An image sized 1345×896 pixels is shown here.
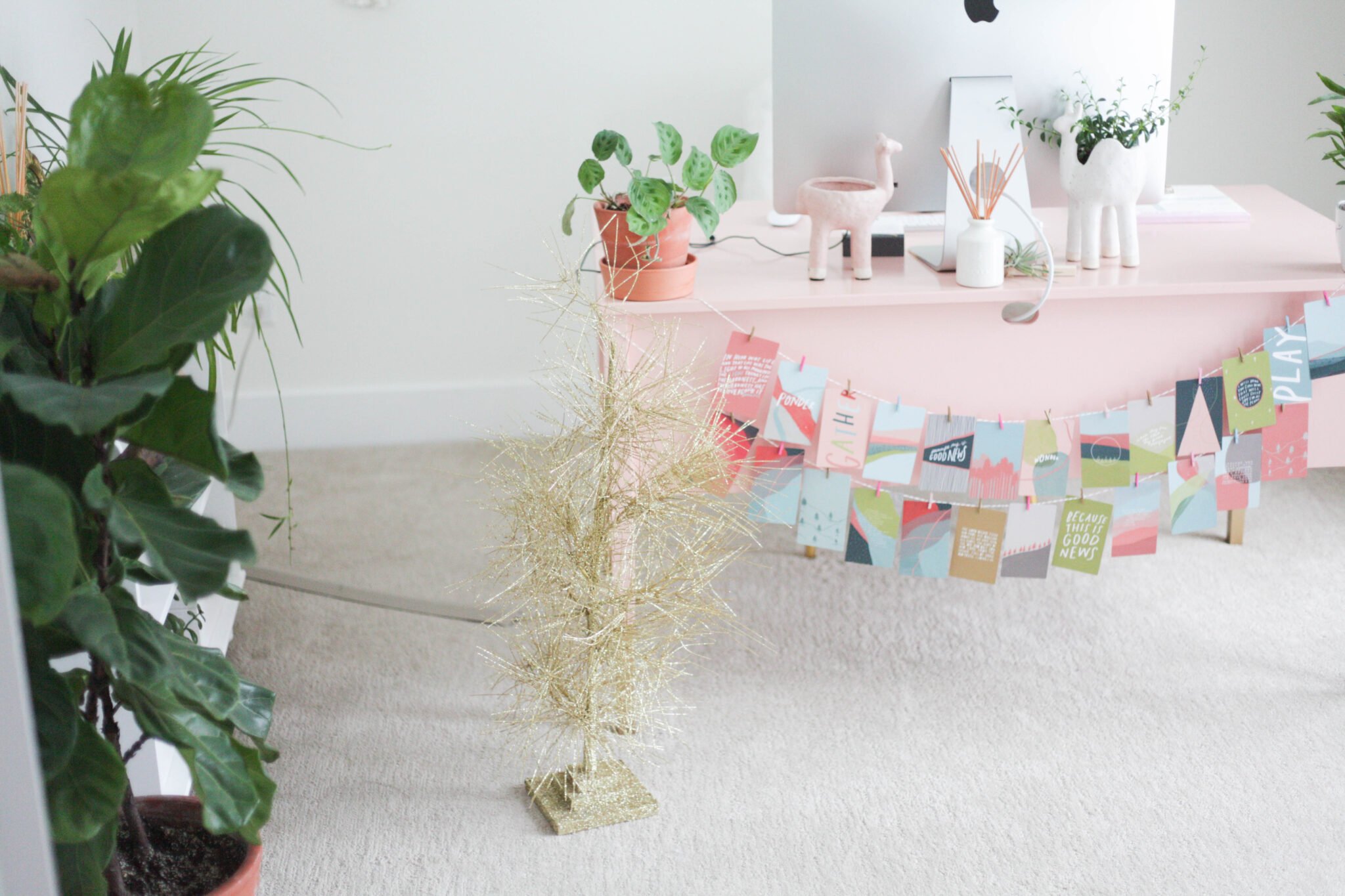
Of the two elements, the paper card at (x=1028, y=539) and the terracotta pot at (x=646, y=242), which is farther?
the paper card at (x=1028, y=539)

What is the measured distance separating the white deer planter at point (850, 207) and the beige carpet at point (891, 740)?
2.28 ft

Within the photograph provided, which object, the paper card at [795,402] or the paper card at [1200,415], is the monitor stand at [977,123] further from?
the paper card at [1200,415]

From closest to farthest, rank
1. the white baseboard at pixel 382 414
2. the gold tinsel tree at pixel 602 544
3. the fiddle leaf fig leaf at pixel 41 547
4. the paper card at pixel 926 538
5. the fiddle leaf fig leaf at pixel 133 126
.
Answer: the fiddle leaf fig leaf at pixel 41 547 < the fiddle leaf fig leaf at pixel 133 126 < the gold tinsel tree at pixel 602 544 < the paper card at pixel 926 538 < the white baseboard at pixel 382 414

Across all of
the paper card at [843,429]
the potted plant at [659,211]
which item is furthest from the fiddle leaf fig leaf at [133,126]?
the paper card at [843,429]

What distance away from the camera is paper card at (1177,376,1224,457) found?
192 cm

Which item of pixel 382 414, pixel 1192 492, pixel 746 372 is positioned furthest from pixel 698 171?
pixel 382 414

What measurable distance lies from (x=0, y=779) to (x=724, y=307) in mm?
1219

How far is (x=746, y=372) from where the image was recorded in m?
1.89

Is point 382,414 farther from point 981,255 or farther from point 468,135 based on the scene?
point 981,255

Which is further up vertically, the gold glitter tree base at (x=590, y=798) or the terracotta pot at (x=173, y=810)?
the terracotta pot at (x=173, y=810)

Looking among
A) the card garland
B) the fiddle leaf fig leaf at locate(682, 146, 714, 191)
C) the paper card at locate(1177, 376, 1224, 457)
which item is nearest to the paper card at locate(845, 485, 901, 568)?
the card garland

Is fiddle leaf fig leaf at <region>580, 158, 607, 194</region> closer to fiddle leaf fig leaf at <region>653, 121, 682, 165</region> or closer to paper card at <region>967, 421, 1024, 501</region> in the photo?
fiddle leaf fig leaf at <region>653, 121, 682, 165</region>

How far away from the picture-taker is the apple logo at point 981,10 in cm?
190

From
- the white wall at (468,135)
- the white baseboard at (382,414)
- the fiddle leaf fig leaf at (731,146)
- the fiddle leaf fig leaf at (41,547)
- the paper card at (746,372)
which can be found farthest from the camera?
the white baseboard at (382,414)
